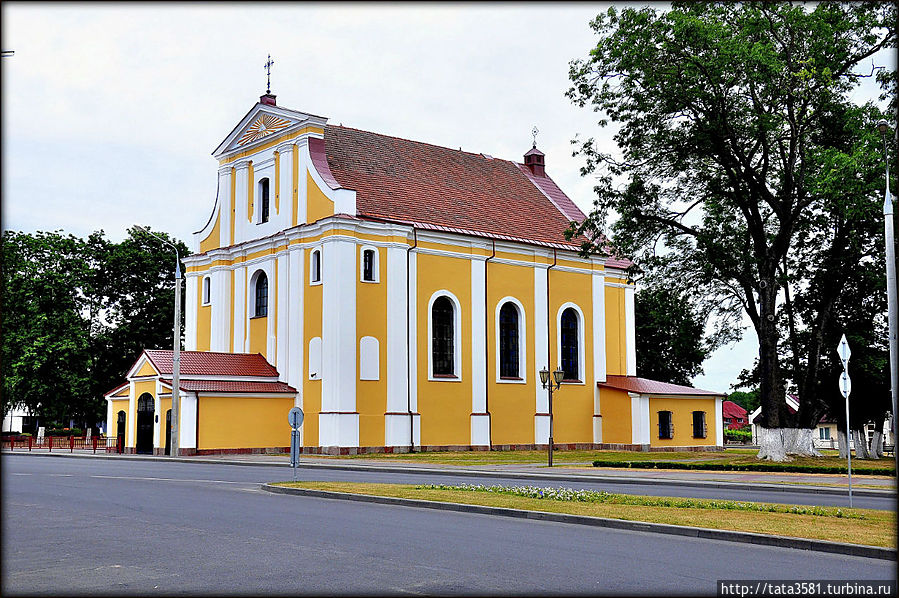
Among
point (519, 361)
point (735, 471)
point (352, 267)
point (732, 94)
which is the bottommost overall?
point (735, 471)

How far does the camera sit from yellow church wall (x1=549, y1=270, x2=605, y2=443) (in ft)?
160

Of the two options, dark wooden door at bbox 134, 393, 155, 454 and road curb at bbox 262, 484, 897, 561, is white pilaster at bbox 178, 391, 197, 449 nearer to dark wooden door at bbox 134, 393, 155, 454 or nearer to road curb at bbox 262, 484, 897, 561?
dark wooden door at bbox 134, 393, 155, 454

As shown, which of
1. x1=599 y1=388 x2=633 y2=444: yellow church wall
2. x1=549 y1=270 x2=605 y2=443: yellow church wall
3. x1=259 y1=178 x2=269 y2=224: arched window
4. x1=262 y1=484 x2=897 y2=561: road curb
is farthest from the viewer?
x1=599 y1=388 x2=633 y2=444: yellow church wall

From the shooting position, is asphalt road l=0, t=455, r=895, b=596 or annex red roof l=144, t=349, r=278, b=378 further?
annex red roof l=144, t=349, r=278, b=378

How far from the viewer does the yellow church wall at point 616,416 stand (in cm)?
4934

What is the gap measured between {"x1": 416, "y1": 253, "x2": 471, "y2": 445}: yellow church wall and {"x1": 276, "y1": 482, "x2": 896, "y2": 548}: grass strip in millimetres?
23712

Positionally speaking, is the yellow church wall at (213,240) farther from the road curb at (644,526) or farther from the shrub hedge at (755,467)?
the road curb at (644,526)

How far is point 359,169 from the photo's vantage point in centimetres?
4562

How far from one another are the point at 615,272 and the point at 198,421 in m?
25.4

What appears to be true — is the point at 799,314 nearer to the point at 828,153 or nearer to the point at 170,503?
the point at 828,153

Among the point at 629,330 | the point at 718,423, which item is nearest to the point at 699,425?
the point at 718,423

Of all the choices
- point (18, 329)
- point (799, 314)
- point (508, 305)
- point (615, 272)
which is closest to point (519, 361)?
point (508, 305)

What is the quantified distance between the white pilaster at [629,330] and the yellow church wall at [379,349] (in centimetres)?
1695

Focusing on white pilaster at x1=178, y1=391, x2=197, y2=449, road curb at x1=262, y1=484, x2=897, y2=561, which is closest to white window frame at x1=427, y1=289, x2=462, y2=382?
white pilaster at x1=178, y1=391, x2=197, y2=449
